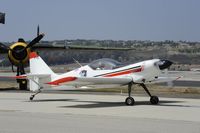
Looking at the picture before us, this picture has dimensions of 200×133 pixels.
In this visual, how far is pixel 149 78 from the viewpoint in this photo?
1875 centimetres

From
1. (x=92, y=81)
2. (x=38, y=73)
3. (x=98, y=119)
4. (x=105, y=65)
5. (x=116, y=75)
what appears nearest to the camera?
(x=98, y=119)

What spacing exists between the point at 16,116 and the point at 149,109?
4.97 meters

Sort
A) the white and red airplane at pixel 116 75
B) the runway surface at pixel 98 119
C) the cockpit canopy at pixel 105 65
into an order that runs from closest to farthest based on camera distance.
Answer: the runway surface at pixel 98 119
the white and red airplane at pixel 116 75
the cockpit canopy at pixel 105 65

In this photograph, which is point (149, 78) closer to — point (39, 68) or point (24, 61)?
point (39, 68)

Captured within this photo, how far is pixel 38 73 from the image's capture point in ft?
68.0

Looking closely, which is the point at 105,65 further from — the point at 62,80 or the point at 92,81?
the point at 62,80

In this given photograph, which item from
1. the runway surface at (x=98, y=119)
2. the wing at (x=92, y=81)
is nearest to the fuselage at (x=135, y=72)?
the wing at (x=92, y=81)

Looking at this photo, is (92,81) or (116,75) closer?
(92,81)

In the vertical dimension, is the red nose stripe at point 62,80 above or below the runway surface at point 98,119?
above

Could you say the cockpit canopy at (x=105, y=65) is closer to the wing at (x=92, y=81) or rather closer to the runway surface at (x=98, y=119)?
the wing at (x=92, y=81)

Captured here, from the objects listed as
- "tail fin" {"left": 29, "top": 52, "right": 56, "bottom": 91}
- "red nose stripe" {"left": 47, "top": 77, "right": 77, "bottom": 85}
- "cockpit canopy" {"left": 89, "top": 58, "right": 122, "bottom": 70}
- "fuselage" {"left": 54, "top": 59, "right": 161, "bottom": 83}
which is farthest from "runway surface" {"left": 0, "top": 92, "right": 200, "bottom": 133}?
"tail fin" {"left": 29, "top": 52, "right": 56, "bottom": 91}

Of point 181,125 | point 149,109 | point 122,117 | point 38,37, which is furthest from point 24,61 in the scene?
point 181,125

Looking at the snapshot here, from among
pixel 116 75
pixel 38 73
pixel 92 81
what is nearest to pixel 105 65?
pixel 116 75

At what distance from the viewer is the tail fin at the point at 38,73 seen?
20.3m
